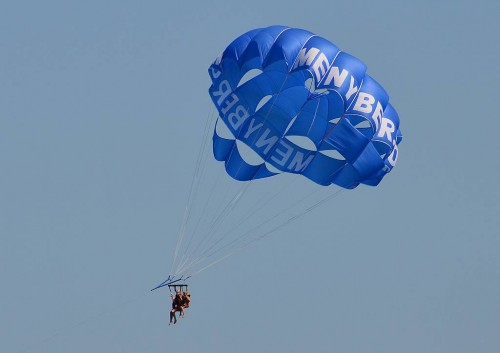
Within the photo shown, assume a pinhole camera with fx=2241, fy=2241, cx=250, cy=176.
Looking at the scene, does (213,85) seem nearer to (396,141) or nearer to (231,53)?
(231,53)

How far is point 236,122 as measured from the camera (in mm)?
62531

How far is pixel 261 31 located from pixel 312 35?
1.43 meters

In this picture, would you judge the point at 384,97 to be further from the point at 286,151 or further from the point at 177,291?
the point at 177,291

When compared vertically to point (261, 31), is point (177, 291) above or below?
below

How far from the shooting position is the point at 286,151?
2469 inches

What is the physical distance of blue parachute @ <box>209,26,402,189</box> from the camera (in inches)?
2405

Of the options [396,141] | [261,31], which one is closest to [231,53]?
[261,31]

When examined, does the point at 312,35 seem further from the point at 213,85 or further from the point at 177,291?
the point at 177,291

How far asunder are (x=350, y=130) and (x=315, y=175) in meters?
2.03

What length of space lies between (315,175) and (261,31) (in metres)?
4.40

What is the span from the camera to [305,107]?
62406mm

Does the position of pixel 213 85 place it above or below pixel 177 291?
above

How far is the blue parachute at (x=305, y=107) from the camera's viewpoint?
61.1 meters

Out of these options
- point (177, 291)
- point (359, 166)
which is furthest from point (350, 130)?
point (177, 291)
